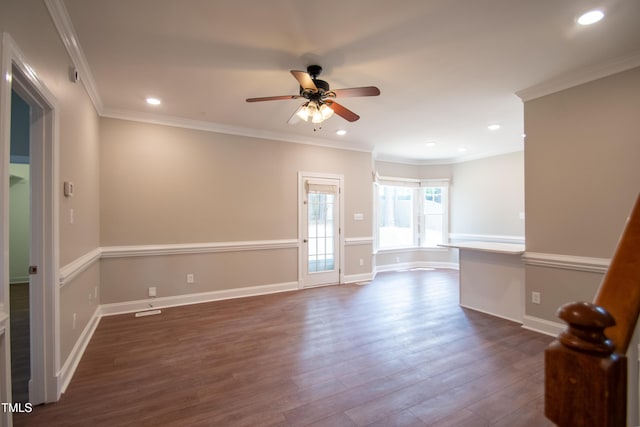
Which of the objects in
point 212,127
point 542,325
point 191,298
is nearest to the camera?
point 542,325

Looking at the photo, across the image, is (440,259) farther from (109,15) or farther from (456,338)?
(109,15)

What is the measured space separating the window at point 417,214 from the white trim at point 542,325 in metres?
4.02

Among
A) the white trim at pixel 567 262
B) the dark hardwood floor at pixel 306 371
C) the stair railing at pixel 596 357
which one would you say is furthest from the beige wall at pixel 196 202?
the stair railing at pixel 596 357

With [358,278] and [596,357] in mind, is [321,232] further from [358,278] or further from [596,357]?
[596,357]

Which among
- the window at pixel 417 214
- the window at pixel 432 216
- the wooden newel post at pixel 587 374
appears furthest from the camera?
the window at pixel 432 216

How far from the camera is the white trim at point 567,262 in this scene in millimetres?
2918

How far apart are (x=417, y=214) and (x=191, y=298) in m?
5.60

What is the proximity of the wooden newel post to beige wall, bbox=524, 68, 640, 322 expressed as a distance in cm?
315

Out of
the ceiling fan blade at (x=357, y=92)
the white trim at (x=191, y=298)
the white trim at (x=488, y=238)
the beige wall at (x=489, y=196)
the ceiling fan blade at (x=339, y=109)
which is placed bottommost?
the white trim at (x=191, y=298)

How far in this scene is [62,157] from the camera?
2354 millimetres

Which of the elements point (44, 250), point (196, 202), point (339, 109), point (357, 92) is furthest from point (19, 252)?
point (357, 92)

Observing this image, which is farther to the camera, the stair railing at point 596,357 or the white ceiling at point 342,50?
the white ceiling at point 342,50

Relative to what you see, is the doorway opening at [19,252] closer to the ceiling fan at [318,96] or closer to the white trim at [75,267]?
the white trim at [75,267]

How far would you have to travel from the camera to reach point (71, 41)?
2.36 m
